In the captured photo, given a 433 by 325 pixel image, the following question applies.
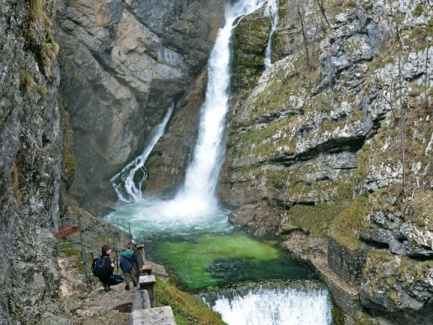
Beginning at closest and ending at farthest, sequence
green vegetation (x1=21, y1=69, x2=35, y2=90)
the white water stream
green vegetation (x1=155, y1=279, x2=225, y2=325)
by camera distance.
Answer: green vegetation (x1=21, y1=69, x2=35, y2=90) → green vegetation (x1=155, y1=279, x2=225, y2=325) → the white water stream

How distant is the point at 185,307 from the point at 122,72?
26833 mm

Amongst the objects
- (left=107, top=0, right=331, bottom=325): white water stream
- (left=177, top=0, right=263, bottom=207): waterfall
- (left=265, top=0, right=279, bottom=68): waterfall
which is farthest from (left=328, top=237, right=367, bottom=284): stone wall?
(left=265, top=0, right=279, bottom=68): waterfall

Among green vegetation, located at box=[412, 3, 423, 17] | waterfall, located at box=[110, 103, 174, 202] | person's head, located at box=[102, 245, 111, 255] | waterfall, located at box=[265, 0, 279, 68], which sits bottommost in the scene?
person's head, located at box=[102, 245, 111, 255]

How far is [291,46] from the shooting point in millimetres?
43594

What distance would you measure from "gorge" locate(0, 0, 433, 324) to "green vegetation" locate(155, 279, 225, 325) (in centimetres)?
595

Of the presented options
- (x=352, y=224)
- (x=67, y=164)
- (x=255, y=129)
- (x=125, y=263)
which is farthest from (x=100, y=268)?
(x=255, y=129)

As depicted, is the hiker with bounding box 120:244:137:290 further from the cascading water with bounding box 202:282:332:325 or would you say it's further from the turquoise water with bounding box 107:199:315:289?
the turquoise water with bounding box 107:199:315:289

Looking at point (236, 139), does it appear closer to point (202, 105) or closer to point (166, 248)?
point (202, 105)

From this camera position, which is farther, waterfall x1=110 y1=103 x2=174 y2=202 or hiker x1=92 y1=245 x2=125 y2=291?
waterfall x1=110 y1=103 x2=174 y2=202

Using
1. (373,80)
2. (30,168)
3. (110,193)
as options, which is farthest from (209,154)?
(30,168)

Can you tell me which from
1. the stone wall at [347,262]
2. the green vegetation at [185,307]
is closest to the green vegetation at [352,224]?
the stone wall at [347,262]

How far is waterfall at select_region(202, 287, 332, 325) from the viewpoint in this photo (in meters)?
21.9

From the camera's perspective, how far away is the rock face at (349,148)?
807 inches

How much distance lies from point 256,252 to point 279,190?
713 centimetres
